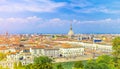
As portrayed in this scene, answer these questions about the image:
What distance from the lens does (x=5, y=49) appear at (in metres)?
21.5

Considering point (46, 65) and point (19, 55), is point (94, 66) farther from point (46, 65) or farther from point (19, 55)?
point (19, 55)

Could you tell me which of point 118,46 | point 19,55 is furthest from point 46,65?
point 19,55

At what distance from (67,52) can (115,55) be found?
41.8ft

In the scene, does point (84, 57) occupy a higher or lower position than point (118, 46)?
lower

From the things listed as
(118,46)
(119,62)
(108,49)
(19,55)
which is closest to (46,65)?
(119,62)

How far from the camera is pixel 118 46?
33.2ft

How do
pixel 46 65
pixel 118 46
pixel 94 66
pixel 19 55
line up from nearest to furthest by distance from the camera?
pixel 94 66 < pixel 46 65 < pixel 118 46 < pixel 19 55

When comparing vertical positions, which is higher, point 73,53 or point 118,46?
point 118,46

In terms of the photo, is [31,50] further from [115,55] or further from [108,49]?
[115,55]

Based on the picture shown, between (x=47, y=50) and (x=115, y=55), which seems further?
(x=47, y=50)

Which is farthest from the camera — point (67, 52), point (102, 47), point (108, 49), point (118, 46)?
point (102, 47)

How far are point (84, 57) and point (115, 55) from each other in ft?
35.6

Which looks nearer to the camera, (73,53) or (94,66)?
(94,66)

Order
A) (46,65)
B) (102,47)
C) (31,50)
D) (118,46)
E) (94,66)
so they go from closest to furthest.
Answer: (94,66), (46,65), (118,46), (31,50), (102,47)
